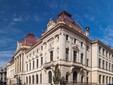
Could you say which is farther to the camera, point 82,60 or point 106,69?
point 106,69

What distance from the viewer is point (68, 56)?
43594mm

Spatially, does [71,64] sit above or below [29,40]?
below

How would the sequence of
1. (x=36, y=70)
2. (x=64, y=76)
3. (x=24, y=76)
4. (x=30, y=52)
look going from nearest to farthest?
(x=64, y=76)
(x=36, y=70)
(x=30, y=52)
(x=24, y=76)

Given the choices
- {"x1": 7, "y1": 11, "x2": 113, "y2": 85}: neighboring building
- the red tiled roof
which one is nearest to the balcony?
{"x1": 7, "y1": 11, "x2": 113, "y2": 85}: neighboring building

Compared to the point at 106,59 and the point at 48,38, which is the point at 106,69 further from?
the point at 48,38

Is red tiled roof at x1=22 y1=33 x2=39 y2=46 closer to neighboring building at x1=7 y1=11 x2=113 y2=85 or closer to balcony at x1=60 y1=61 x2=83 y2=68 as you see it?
neighboring building at x1=7 y1=11 x2=113 y2=85

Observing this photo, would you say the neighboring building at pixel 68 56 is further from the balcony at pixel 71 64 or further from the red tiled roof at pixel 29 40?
the red tiled roof at pixel 29 40

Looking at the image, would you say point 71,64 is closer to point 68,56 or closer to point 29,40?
point 68,56

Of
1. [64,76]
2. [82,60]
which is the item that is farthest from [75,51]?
[64,76]

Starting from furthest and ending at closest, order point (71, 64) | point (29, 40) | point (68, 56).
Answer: point (29, 40) → point (68, 56) → point (71, 64)

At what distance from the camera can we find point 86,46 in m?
51.7

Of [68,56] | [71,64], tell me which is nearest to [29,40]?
[68,56]

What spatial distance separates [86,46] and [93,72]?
24.7ft

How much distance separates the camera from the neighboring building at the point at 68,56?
4291 cm
